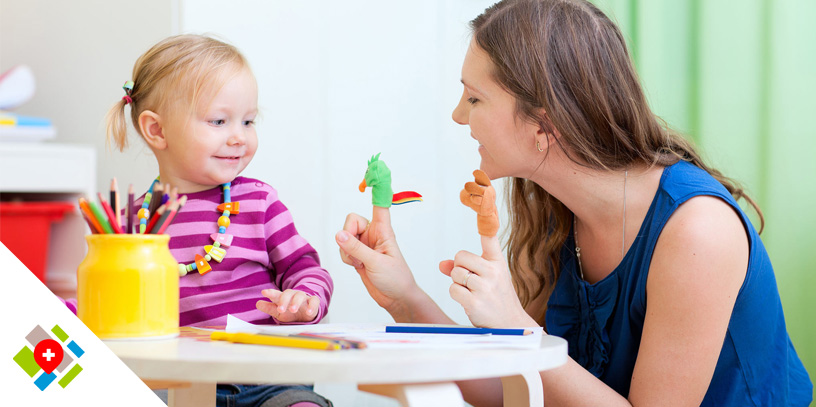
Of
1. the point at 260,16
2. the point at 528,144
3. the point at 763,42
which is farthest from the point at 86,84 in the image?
the point at 763,42

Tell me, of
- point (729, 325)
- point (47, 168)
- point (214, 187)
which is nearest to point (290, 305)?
point (214, 187)

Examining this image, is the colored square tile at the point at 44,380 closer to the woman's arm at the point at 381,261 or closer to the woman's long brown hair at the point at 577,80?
the woman's arm at the point at 381,261

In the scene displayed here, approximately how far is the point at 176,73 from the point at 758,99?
1076mm

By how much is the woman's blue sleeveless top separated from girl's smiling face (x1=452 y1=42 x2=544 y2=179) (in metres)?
0.19

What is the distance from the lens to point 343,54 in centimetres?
189

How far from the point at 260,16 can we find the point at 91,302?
47.0 inches

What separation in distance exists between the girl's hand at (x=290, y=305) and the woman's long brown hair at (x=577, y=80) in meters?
0.40

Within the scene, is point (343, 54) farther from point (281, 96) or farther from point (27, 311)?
point (27, 311)

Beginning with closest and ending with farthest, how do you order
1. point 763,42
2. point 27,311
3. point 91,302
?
1. point 27,311
2. point 91,302
3. point 763,42

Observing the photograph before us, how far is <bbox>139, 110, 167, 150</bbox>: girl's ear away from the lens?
46.0 inches

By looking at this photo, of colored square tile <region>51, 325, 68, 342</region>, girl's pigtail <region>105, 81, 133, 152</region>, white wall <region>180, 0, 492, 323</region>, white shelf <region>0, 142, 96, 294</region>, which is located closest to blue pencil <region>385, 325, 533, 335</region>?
colored square tile <region>51, 325, 68, 342</region>

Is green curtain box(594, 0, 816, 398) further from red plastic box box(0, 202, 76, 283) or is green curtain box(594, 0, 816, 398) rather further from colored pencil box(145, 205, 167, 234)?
red plastic box box(0, 202, 76, 283)

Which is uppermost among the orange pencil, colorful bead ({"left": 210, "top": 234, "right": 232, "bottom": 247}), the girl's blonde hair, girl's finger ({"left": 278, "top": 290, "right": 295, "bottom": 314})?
the girl's blonde hair

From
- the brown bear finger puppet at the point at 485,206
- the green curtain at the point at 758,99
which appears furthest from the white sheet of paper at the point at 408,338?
the green curtain at the point at 758,99
